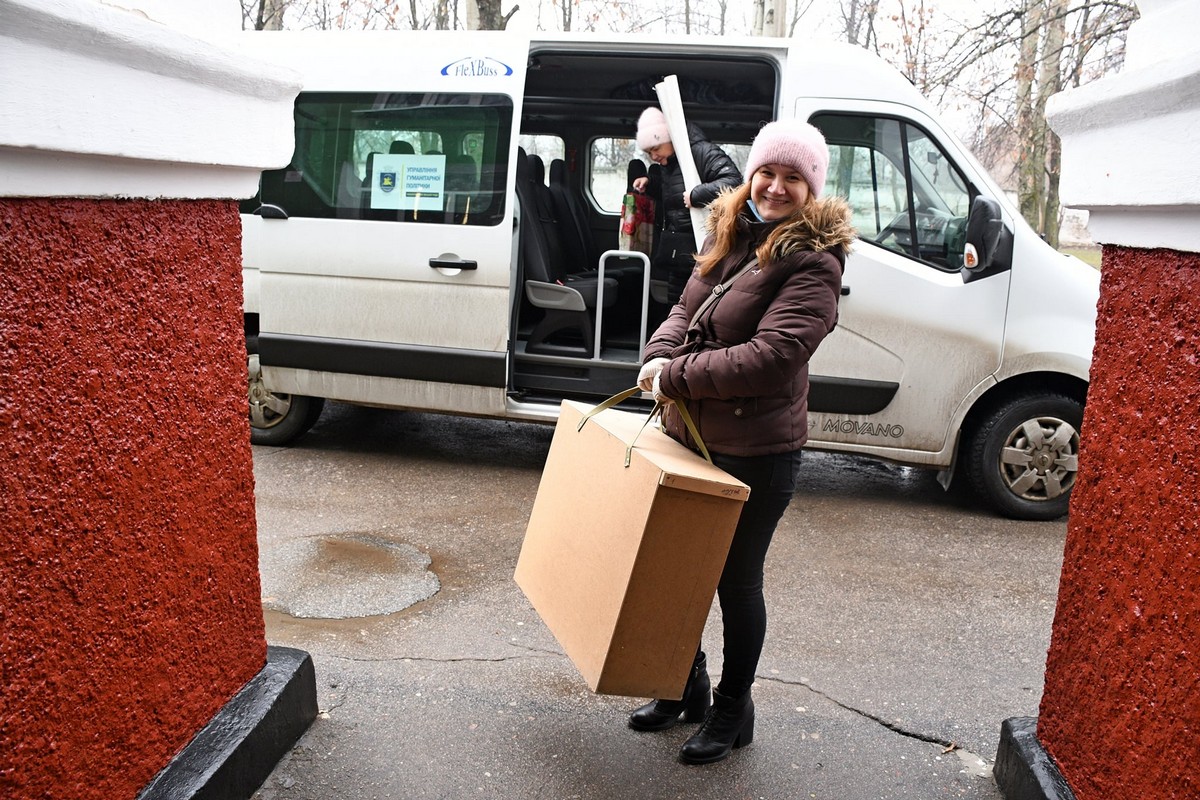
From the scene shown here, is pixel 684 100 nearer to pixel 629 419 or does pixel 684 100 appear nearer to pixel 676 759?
pixel 629 419

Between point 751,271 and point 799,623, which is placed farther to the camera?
point 799,623

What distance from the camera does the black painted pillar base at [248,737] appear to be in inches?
96.0

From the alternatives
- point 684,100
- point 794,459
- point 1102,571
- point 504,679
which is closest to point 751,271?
point 794,459

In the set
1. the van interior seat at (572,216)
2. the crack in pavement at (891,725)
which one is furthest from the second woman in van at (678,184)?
the crack in pavement at (891,725)

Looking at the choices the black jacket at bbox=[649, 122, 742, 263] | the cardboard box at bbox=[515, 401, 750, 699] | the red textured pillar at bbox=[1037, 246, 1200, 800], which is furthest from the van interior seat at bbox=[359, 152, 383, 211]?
the red textured pillar at bbox=[1037, 246, 1200, 800]

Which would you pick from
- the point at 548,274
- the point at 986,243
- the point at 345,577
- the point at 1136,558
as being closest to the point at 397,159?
the point at 548,274

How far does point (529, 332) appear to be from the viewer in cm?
613

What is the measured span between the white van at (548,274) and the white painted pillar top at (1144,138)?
261 cm

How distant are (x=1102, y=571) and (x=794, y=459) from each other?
82cm

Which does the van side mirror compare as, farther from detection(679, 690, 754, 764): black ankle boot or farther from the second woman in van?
detection(679, 690, 754, 764): black ankle boot

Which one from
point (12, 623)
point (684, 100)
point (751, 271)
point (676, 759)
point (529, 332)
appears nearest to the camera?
point (12, 623)

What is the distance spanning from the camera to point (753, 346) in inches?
105

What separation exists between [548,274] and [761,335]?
11.6ft

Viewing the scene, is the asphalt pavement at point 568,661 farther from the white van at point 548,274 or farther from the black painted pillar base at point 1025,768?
the white van at point 548,274
